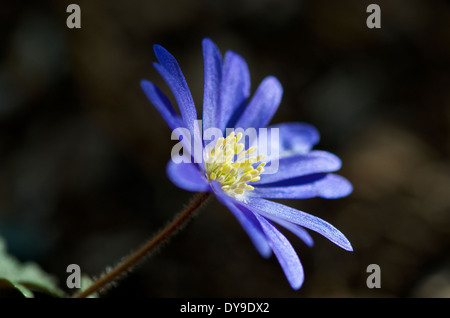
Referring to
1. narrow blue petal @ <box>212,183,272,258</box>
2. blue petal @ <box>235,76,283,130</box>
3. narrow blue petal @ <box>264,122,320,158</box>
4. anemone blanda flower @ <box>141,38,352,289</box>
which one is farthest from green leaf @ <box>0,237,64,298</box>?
narrow blue petal @ <box>264,122,320,158</box>

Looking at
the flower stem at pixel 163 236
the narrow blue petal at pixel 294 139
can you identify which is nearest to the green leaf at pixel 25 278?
the flower stem at pixel 163 236

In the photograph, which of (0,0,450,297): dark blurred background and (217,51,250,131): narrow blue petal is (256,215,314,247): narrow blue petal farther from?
(0,0,450,297): dark blurred background

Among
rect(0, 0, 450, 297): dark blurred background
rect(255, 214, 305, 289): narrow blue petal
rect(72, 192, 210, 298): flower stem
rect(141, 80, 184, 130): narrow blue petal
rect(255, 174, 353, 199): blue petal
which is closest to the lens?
rect(255, 214, 305, 289): narrow blue petal

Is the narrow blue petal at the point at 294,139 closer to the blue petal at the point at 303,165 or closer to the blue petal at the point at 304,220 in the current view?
the blue petal at the point at 303,165

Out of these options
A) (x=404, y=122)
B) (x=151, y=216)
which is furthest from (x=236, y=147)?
(x=404, y=122)

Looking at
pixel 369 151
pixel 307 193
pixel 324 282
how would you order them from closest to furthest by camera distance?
pixel 307 193 < pixel 324 282 < pixel 369 151

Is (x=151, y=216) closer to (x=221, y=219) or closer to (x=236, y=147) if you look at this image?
(x=221, y=219)
